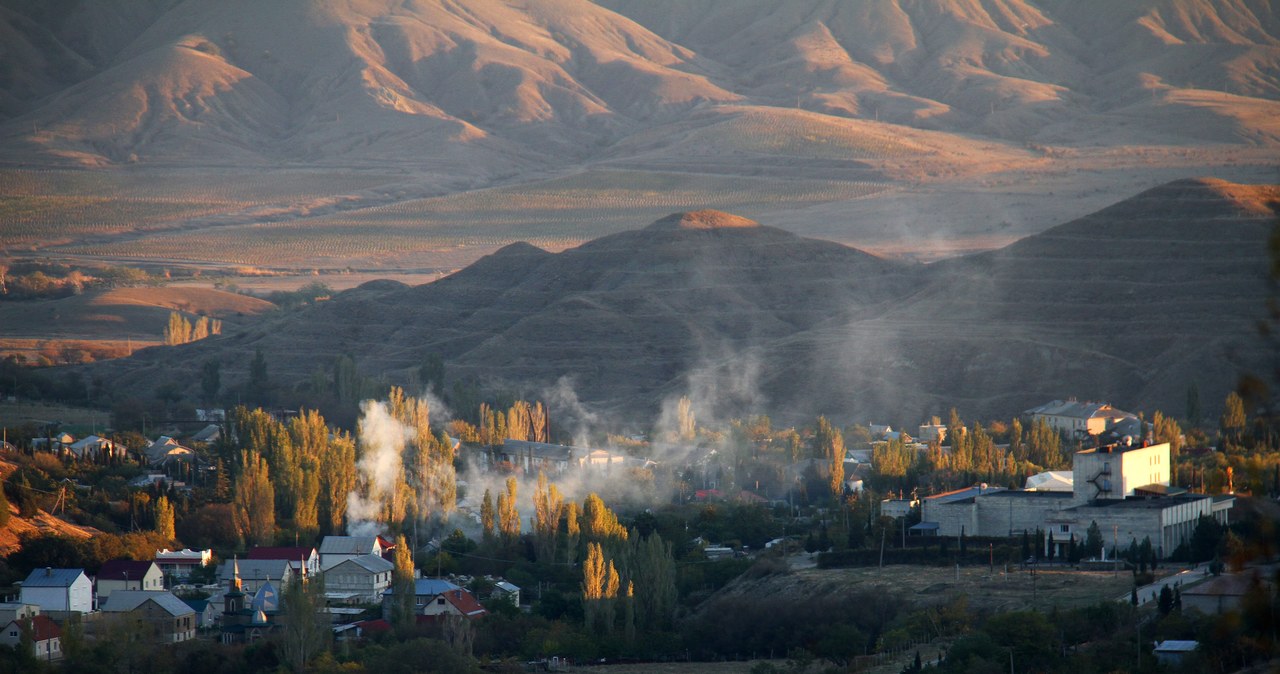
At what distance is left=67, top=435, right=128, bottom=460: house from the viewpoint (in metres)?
66.8

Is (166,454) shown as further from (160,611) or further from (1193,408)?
(1193,408)

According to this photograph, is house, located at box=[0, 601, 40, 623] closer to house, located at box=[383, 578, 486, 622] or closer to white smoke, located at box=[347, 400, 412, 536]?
house, located at box=[383, 578, 486, 622]

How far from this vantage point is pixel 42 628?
140 feet

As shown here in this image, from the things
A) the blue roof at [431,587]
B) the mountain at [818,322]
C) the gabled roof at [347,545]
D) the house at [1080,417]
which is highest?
the mountain at [818,322]

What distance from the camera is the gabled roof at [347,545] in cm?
5325

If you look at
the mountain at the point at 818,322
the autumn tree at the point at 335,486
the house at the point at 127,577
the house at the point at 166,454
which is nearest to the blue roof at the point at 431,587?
the house at the point at 127,577

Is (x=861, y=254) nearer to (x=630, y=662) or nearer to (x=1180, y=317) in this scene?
(x=1180, y=317)

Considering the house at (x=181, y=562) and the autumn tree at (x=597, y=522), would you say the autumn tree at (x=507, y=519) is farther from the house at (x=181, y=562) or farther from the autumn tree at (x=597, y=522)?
the house at (x=181, y=562)

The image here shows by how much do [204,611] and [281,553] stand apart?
5.26 metres

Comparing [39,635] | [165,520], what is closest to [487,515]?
[165,520]

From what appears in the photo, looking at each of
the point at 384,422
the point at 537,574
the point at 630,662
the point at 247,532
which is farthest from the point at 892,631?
the point at 384,422

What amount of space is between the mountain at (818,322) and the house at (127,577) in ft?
128

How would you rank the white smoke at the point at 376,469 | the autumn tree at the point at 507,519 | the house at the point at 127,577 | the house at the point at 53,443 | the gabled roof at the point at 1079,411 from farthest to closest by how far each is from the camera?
the gabled roof at the point at 1079,411, the house at the point at 53,443, the white smoke at the point at 376,469, the autumn tree at the point at 507,519, the house at the point at 127,577

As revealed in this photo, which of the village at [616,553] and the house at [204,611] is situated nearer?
the village at [616,553]
